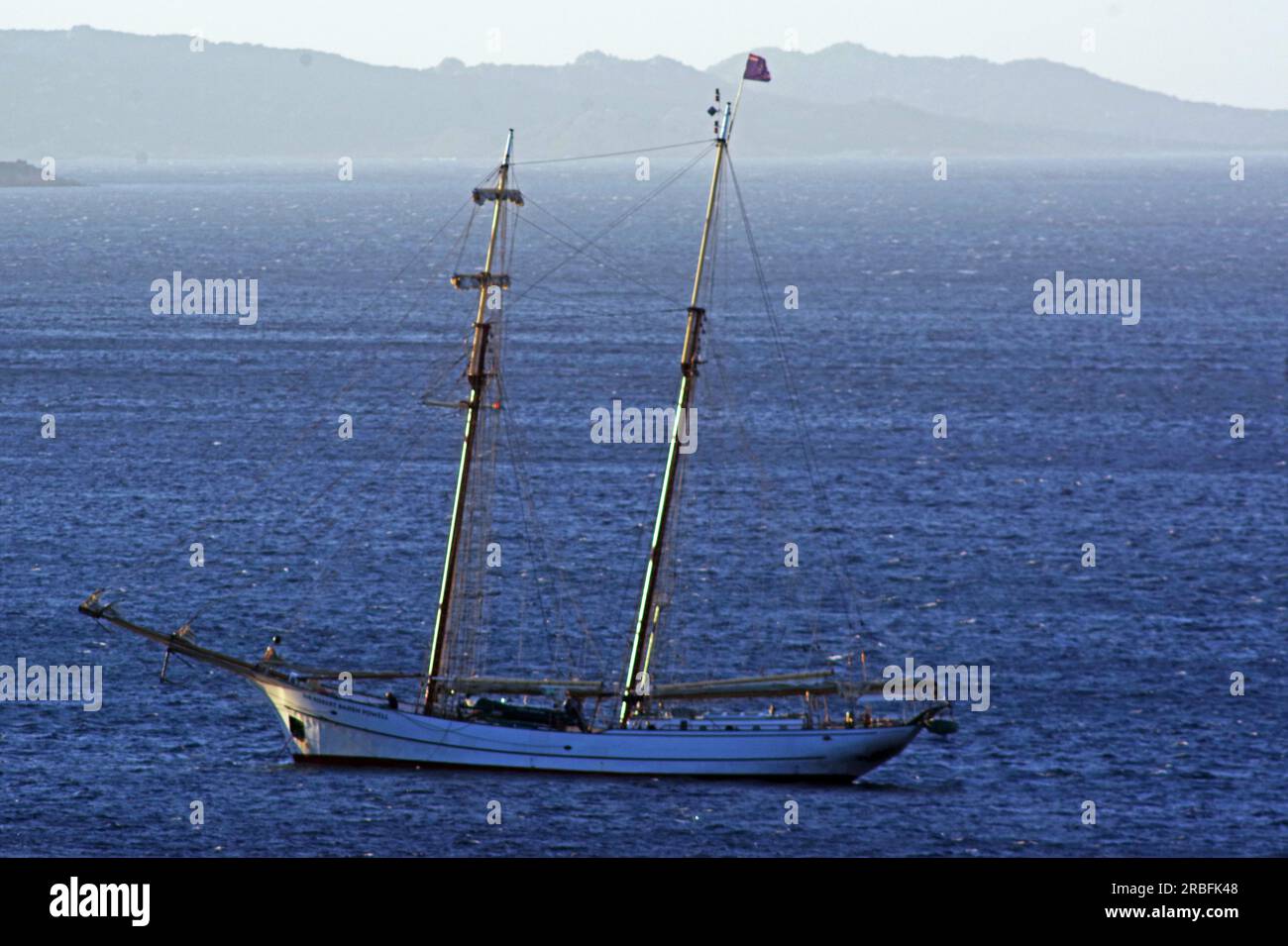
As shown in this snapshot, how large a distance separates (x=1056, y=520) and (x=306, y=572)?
43.0m

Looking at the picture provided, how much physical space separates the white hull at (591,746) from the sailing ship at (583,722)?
4cm

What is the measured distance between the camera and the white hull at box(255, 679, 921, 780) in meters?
70.9

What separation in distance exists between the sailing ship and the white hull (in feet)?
0.12

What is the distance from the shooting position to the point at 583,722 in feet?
237

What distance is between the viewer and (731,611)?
3701 inches

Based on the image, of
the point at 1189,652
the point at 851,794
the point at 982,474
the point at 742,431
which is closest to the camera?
the point at 851,794

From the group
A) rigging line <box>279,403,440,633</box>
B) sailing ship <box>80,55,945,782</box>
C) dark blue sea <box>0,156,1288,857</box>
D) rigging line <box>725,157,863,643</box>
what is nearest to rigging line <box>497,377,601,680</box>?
dark blue sea <box>0,156,1288,857</box>

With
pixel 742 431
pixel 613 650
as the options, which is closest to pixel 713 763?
pixel 613 650

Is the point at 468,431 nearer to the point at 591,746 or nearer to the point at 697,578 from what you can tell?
the point at 591,746

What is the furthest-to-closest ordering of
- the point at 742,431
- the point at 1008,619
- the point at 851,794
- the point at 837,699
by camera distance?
the point at 742,431 → the point at 1008,619 → the point at 837,699 → the point at 851,794

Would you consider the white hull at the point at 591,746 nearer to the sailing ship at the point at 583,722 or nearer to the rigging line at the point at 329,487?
the sailing ship at the point at 583,722

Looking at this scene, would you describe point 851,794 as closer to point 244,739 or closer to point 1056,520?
point 244,739

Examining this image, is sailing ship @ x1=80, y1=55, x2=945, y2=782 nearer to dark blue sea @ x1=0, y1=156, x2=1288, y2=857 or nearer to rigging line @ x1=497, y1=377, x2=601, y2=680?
dark blue sea @ x1=0, y1=156, x2=1288, y2=857

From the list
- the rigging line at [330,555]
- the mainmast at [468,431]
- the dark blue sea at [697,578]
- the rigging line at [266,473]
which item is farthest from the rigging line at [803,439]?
the rigging line at [330,555]
